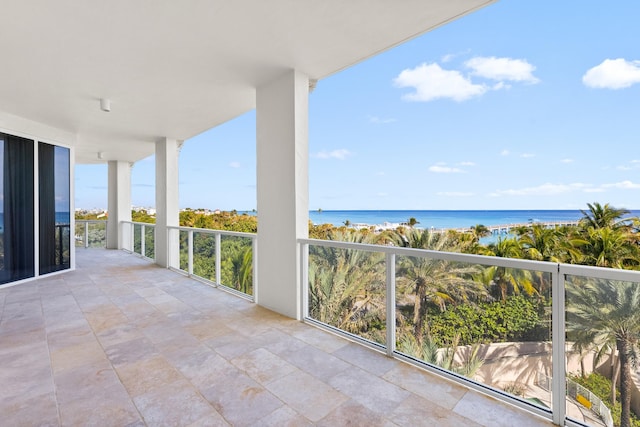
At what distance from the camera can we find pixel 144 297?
446 cm

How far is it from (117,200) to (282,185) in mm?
8221

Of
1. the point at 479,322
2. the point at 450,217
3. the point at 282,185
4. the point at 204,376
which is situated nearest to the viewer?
the point at 479,322

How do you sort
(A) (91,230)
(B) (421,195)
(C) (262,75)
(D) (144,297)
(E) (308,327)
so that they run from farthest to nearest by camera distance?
1. (B) (421,195)
2. (A) (91,230)
3. (D) (144,297)
4. (C) (262,75)
5. (E) (308,327)

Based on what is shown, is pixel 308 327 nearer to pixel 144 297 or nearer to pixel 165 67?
pixel 144 297

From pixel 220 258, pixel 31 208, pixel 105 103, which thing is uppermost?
pixel 105 103

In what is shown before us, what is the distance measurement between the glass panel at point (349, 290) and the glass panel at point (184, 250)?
3.46 metres

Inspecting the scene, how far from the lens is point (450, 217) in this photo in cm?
3862

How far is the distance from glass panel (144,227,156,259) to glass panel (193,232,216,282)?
7.97 feet

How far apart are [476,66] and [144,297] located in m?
39.1

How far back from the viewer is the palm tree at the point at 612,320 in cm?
163

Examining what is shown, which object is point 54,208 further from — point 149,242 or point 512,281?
point 512,281

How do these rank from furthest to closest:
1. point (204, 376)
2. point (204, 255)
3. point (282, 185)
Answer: point (204, 255), point (282, 185), point (204, 376)

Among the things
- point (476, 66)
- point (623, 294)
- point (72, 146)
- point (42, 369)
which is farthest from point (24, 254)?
point (476, 66)

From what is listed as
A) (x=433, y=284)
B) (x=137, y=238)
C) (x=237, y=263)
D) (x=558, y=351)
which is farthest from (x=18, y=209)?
(x=558, y=351)
